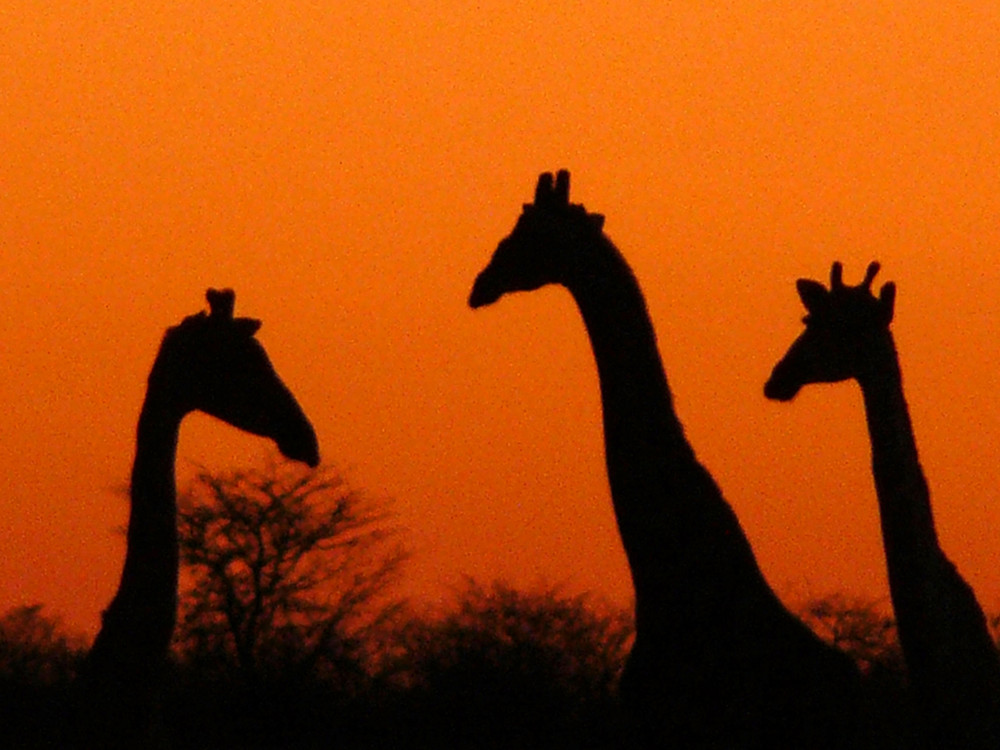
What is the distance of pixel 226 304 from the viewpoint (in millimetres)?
15852

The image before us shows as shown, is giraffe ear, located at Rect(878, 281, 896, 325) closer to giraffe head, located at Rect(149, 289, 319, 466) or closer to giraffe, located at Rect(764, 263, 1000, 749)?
giraffe, located at Rect(764, 263, 1000, 749)

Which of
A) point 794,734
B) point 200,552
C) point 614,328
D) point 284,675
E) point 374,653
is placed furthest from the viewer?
point 200,552

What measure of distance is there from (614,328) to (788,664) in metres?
2.00

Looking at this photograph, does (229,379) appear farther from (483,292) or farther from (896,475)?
(896,475)

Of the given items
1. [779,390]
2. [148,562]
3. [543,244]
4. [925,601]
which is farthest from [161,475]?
[925,601]

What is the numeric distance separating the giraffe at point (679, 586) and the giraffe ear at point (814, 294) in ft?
3.66

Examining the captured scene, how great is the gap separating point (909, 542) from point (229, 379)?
12.2 feet

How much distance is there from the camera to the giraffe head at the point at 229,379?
15.4 metres

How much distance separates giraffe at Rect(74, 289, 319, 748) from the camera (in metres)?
14.4

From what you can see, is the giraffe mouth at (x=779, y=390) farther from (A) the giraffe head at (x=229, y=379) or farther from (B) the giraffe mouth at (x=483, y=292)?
(A) the giraffe head at (x=229, y=379)

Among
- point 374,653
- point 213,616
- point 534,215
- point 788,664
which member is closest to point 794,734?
point 788,664

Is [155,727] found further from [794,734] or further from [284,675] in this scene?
[284,675]

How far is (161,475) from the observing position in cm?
1505

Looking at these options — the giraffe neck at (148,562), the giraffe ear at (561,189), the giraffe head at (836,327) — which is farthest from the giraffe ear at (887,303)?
the giraffe neck at (148,562)
